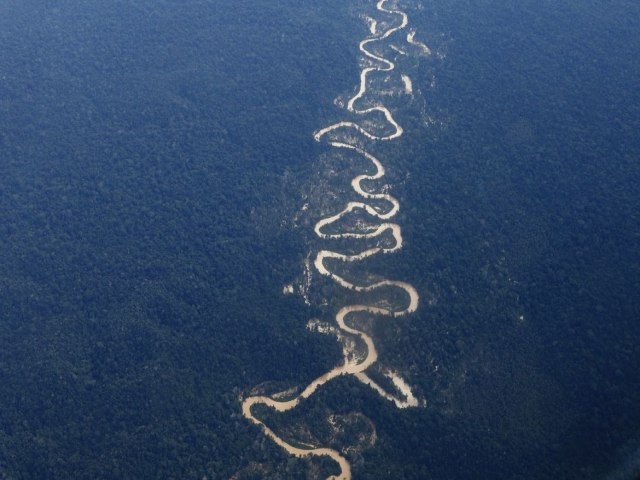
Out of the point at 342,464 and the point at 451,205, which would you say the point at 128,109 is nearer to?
the point at 451,205

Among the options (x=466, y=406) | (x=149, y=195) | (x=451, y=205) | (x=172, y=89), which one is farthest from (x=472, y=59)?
(x=466, y=406)

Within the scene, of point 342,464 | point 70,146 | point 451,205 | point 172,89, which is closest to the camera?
point 342,464

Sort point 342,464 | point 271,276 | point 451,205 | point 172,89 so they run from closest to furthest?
point 342,464 < point 271,276 < point 451,205 < point 172,89

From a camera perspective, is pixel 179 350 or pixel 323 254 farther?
pixel 323 254

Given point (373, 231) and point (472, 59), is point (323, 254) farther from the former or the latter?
point (472, 59)

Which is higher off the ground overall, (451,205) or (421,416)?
(451,205)

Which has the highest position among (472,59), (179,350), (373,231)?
(472,59)
